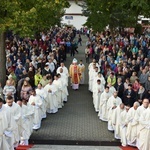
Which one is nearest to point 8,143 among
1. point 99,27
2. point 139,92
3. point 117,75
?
point 139,92

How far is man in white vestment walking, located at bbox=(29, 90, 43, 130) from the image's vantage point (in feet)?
50.1

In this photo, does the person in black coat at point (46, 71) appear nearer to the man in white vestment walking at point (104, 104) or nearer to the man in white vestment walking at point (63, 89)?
the man in white vestment walking at point (63, 89)

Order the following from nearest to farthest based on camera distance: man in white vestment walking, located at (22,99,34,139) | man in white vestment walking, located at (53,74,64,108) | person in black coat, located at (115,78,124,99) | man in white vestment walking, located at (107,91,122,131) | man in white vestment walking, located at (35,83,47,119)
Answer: man in white vestment walking, located at (22,99,34,139), man in white vestment walking, located at (107,91,122,131), man in white vestment walking, located at (35,83,47,119), person in black coat, located at (115,78,124,99), man in white vestment walking, located at (53,74,64,108)

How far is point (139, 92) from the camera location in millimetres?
16391

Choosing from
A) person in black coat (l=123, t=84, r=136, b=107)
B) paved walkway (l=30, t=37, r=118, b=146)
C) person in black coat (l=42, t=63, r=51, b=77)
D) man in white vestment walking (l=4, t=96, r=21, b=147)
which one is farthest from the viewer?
person in black coat (l=42, t=63, r=51, b=77)

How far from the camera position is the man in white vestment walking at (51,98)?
1758 cm

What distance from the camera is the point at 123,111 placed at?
14.1m

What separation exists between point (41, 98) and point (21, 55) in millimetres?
7089

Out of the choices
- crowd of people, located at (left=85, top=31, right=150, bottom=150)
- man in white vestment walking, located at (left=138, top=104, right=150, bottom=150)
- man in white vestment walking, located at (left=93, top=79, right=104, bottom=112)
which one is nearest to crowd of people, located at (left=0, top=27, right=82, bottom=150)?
man in white vestment walking, located at (left=93, top=79, right=104, bottom=112)

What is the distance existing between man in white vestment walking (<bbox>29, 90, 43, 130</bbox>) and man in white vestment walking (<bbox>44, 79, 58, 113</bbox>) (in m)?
1.77

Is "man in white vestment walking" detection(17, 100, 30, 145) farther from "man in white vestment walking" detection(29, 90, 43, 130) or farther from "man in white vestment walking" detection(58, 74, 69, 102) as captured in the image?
"man in white vestment walking" detection(58, 74, 69, 102)

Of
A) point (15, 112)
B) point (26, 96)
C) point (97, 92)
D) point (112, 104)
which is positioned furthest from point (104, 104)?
point (15, 112)

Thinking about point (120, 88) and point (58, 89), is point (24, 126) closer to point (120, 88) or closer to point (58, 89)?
point (58, 89)

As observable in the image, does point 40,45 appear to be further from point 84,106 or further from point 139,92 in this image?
point 139,92
